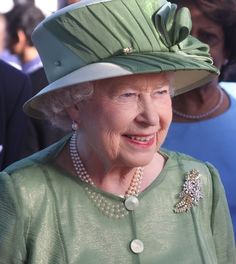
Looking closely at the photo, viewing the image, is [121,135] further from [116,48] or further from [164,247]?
[164,247]

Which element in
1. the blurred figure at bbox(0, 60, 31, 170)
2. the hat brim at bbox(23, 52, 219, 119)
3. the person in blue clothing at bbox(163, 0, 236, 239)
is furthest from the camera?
the blurred figure at bbox(0, 60, 31, 170)

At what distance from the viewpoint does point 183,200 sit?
7.99 feet

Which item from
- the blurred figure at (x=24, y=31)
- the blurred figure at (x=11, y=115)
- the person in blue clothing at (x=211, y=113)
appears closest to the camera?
the person in blue clothing at (x=211, y=113)

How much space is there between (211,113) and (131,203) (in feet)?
3.43

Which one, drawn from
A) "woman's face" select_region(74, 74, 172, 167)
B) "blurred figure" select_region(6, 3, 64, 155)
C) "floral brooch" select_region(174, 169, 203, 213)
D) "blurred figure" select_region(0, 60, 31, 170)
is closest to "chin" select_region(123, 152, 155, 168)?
"woman's face" select_region(74, 74, 172, 167)

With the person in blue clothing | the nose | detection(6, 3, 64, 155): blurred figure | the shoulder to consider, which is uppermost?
the nose

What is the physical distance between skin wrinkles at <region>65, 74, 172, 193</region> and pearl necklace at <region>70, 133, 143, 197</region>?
0.12m

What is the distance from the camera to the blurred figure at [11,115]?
3.37 m

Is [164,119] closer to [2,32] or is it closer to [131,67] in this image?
[131,67]

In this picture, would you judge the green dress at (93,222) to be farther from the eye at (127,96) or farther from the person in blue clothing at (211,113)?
the person in blue clothing at (211,113)

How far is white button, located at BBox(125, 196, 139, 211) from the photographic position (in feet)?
7.73

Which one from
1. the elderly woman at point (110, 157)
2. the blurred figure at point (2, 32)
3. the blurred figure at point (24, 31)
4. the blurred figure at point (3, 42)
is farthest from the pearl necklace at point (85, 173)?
the blurred figure at point (2, 32)

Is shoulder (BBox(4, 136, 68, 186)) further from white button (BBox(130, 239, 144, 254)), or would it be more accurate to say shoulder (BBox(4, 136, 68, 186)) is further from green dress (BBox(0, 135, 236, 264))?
white button (BBox(130, 239, 144, 254))

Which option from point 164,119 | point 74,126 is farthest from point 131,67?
point 74,126
